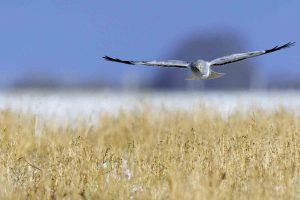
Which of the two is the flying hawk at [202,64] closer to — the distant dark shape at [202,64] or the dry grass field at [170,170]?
the distant dark shape at [202,64]

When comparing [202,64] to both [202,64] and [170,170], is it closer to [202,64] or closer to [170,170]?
[202,64]

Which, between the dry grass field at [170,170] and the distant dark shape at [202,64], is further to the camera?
the distant dark shape at [202,64]

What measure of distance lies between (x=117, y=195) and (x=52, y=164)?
44.1 inches

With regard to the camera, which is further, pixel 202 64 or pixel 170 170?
pixel 202 64

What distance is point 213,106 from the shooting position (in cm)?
1487

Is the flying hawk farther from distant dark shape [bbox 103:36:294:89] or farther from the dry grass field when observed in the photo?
the dry grass field

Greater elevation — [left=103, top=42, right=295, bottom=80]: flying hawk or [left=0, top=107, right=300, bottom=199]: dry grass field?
[left=103, top=42, right=295, bottom=80]: flying hawk

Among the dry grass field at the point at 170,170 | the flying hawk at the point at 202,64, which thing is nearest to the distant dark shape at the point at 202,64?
the flying hawk at the point at 202,64

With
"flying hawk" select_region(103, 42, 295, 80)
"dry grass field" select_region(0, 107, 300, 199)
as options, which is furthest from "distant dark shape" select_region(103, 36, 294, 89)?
"dry grass field" select_region(0, 107, 300, 199)

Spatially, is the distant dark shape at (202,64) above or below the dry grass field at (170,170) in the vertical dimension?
above

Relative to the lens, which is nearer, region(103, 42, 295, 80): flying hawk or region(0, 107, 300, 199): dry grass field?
region(0, 107, 300, 199): dry grass field

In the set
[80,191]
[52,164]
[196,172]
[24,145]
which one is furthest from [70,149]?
[24,145]

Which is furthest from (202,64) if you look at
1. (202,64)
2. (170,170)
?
(170,170)

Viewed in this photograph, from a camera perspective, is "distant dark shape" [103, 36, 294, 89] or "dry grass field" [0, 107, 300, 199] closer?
"dry grass field" [0, 107, 300, 199]
